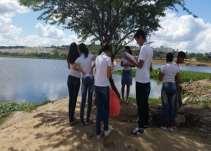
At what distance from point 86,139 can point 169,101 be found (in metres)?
2.50

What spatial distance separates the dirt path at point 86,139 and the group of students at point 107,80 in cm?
29

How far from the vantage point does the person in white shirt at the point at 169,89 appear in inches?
482

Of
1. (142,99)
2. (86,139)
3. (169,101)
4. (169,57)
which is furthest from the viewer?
(169,101)

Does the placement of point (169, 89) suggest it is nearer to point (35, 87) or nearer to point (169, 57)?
point (169, 57)

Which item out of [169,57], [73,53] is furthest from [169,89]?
[73,53]

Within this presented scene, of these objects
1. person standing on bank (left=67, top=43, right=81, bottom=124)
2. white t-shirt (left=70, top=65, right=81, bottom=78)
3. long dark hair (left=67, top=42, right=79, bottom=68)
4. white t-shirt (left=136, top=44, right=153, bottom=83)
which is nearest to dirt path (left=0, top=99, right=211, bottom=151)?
person standing on bank (left=67, top=43, right=81, bottom=124)

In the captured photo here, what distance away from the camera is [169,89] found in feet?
40.2

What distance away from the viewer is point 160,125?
42.5 ft

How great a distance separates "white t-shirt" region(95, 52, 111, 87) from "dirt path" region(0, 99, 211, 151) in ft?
4.41

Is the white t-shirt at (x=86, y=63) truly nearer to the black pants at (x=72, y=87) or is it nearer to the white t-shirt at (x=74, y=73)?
the white t-shirt at (x=74, y=73)

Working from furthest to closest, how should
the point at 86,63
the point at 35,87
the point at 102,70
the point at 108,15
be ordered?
the point at 35,87 → the point at 108,15 → the point at 86,63 → the point at 102,70

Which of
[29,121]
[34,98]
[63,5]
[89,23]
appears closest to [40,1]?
[63,5]

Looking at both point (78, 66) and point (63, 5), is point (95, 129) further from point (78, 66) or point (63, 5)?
point (63, 5)

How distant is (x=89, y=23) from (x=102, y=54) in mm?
6182
